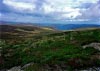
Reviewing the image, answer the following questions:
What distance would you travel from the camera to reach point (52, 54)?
2828 cm

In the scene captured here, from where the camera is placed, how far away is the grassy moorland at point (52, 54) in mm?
24969

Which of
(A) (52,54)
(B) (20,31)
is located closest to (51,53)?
(A) (52,54)

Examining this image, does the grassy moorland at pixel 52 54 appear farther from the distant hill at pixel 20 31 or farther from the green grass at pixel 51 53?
the distant hill at pixel 20 31

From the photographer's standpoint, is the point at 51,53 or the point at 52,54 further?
the point at 51,53

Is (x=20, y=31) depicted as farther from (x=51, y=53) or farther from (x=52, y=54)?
(x=52, y=54)

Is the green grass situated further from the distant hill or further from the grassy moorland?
the distant hill

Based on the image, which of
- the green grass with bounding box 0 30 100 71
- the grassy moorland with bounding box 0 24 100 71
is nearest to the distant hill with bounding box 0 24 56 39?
the green grass with bounding box 0 30 100 71

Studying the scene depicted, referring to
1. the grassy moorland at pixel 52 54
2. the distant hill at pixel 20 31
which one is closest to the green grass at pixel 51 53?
the grassy moorland at pixel 52 54

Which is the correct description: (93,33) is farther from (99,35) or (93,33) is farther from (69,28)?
(69,28)

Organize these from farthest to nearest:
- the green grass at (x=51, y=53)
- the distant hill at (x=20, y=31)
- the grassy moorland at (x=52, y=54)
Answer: the distant hill at (x=20, y=31), the green grass at (x=51, y=53), the grassy moorland at (x=52, y=54)

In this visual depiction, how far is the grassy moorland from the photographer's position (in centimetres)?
2497

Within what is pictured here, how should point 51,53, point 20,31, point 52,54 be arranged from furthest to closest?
point 20,31 → point 51,53 → point 52,54

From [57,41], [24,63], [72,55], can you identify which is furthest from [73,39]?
[24,63]

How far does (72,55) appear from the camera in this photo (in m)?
27.2
